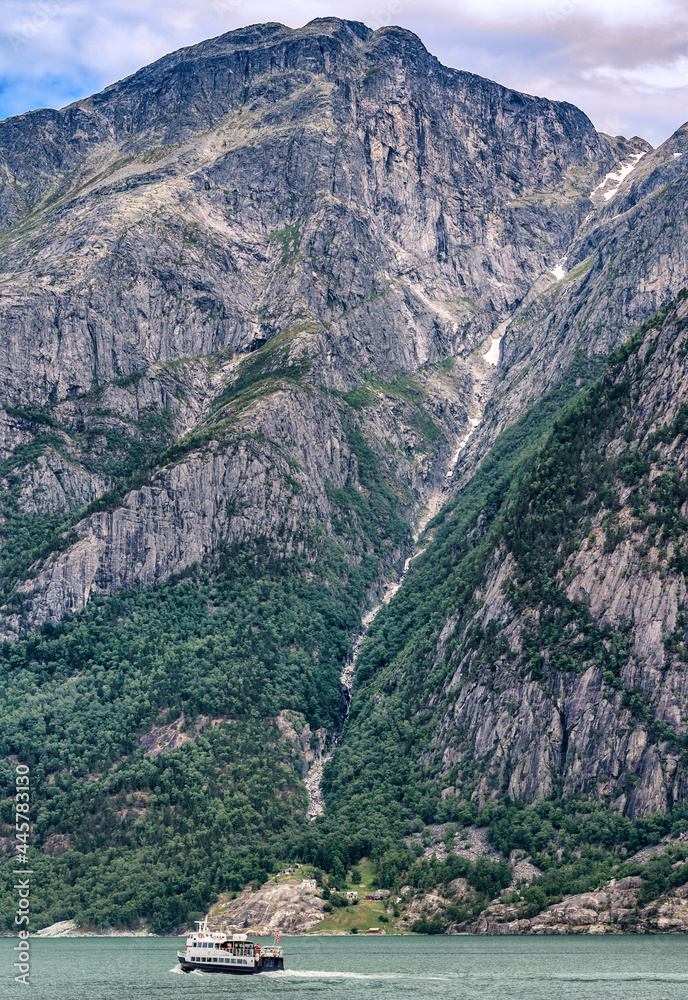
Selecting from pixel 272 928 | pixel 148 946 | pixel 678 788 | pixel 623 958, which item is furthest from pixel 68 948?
pixel 678 788

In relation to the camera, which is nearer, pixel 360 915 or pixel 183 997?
pixel 183 997

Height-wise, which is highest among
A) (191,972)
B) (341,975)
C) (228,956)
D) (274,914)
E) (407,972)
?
(228,956)

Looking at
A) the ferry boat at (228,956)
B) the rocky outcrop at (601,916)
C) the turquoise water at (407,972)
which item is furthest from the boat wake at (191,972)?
the rocky outcrop at (601,916)

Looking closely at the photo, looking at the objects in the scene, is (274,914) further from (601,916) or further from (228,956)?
(601,916)

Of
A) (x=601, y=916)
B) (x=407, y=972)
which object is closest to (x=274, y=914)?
(x=407, y=972)

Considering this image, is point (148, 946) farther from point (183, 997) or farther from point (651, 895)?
point (651, 895)

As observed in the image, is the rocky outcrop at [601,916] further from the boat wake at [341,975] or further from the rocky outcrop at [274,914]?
the boat wake at [341,975]
